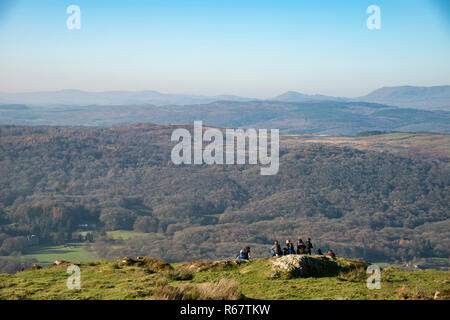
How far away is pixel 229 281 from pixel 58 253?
126 metres

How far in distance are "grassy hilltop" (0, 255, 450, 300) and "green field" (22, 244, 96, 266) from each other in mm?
106307

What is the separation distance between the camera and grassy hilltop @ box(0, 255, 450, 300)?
11.6m

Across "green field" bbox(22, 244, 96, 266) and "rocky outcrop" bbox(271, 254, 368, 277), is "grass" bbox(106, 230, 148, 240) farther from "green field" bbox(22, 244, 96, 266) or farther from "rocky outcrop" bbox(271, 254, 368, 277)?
"rocky outcrop" bbox(271, 254, 368, 277)

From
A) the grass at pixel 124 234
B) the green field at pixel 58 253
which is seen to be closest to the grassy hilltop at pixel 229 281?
the green field at pixel 58 253

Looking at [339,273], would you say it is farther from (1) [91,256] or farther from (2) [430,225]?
(2) [430,225]

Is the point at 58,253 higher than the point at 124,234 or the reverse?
higher

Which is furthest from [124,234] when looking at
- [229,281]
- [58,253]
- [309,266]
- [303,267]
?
[229,281]

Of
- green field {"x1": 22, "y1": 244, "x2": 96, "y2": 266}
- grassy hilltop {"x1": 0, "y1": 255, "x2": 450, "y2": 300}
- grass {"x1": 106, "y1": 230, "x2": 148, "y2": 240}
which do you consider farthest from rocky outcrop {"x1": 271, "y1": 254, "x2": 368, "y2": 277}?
grass {"x1": 106, "y1": 230, "x2": 148, "y2": 240}

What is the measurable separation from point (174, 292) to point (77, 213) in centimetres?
16818

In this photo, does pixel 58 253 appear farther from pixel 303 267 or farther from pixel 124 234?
pixel 303 267

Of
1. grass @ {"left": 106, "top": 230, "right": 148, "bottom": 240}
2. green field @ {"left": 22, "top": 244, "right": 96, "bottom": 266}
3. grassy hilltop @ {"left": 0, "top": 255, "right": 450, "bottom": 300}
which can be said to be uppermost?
grassy hilltop @ {"left": 0, "top": 255, "right": 450, "bottom": 300}

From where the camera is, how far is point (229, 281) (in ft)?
40.0
